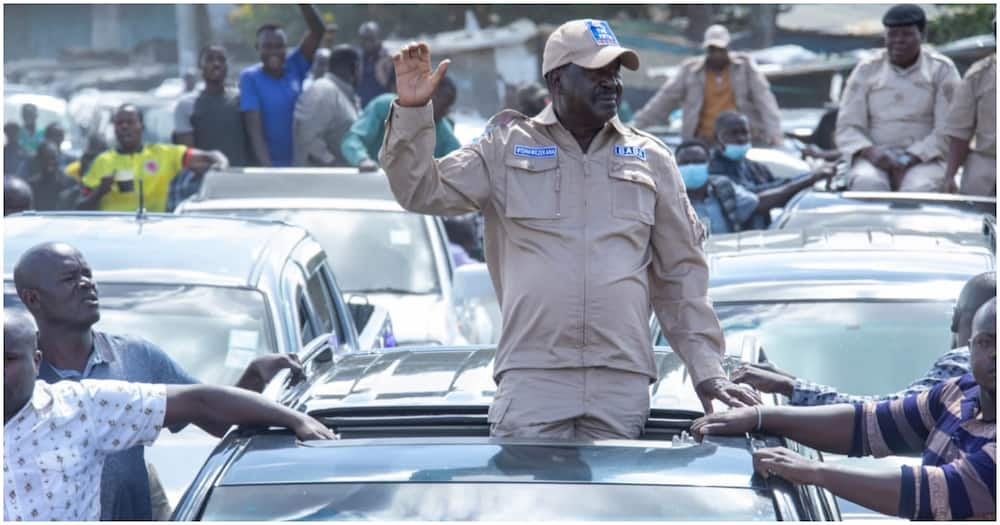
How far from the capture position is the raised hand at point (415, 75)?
424 cm

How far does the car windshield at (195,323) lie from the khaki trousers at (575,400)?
6.83 feet

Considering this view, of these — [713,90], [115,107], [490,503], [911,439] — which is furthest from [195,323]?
[115,107]

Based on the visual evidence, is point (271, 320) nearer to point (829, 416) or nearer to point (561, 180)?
point (561, 180)

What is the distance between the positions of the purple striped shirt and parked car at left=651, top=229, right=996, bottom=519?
5.72 feet

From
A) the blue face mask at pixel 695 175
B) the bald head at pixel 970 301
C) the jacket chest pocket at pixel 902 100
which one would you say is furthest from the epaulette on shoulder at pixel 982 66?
the bald head at pixel 970 301

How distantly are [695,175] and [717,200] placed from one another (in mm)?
237

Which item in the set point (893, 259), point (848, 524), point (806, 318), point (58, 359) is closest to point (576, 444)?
point (848, 524)

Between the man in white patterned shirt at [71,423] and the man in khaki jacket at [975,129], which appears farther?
the man in khaki jacket at [975,129]

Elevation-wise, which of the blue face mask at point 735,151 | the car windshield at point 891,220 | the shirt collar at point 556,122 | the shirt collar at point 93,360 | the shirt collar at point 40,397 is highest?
the shirt collar at point 556,122

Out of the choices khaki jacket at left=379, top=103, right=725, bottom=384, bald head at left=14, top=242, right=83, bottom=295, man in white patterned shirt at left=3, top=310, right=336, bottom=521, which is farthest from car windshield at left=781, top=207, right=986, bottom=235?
man in white patterned shirt at left=3, top=310, right=336, bottom=521

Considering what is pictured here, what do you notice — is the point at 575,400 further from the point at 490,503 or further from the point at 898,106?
the point at 898,106

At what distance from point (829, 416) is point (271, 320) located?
2.78 meters

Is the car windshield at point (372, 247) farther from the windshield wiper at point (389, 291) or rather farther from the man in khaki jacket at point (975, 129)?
the man in khaki jacket at point (975, 129)

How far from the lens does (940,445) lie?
3850 millimetres
